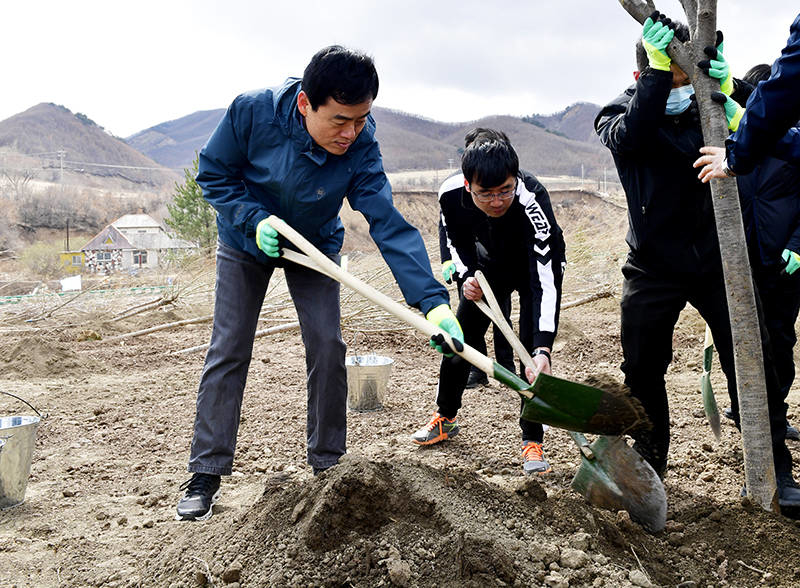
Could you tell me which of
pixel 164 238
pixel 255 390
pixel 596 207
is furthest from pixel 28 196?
pixel 255 390

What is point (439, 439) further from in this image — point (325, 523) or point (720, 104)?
point (720, 104)

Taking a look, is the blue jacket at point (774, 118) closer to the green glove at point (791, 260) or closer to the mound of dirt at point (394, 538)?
the mound of dirt at point (394, 538)

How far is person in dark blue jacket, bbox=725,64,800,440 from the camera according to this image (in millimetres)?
3295

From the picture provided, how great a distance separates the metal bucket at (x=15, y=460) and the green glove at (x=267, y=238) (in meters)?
1.22

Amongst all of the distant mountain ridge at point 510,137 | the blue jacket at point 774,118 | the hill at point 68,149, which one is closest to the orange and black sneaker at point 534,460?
the blue jacket at point 774,118

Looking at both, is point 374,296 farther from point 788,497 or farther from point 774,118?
point 788,497

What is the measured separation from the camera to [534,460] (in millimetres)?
3074

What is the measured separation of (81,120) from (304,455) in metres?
142

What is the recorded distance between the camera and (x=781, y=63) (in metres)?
1.81

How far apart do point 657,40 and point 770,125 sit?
0.59 meters

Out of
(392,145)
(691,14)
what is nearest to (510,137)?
(392,145)

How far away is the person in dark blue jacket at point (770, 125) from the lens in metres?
1.79

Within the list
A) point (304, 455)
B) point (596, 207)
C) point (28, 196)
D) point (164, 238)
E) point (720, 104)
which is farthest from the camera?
point (28, 196)

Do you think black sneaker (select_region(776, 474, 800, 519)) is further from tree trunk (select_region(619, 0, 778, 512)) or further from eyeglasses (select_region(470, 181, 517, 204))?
eyeglasses (select_region(470, 181, 517, 204))
